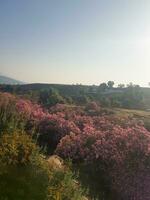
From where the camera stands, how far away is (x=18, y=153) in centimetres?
1520

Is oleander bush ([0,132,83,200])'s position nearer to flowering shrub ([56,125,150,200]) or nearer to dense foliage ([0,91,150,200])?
dense foliage ([0,91,150,200])

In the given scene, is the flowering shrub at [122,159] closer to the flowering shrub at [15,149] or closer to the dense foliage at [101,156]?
the dense foliage at [101,156]

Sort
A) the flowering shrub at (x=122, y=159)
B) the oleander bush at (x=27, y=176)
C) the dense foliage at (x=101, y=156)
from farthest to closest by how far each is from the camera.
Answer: the flowering shrub at (x=122, y=159)
the dense foliage at (x=101, y=156)
the oleander bush at (x=27, y=176)

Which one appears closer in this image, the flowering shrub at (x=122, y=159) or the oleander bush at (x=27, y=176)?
the oleander bush at (x=27, y=176)

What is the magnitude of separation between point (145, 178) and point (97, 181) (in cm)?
308

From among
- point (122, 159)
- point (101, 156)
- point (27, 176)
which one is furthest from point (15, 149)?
point (101, 156)

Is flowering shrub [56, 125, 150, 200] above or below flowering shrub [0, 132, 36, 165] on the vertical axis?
below

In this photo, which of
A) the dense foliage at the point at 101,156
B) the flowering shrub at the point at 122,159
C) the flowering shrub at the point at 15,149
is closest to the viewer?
the flowering shrub at the point at 15,149

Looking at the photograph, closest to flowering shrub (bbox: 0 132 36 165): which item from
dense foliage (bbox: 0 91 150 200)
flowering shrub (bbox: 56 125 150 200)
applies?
dense foliage (bbox: 0 91 150 200)

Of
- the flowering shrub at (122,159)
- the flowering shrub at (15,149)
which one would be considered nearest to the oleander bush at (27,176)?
the flowering shrub at (15,149)

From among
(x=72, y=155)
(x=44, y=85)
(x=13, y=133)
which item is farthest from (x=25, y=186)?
(x=44, y=85)

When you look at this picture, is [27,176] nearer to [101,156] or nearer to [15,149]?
[15,149]

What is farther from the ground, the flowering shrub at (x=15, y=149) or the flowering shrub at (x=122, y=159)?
the flowering shrub at (x=15, y=149)

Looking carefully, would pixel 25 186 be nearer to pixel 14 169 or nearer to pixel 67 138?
pixel 14 169
